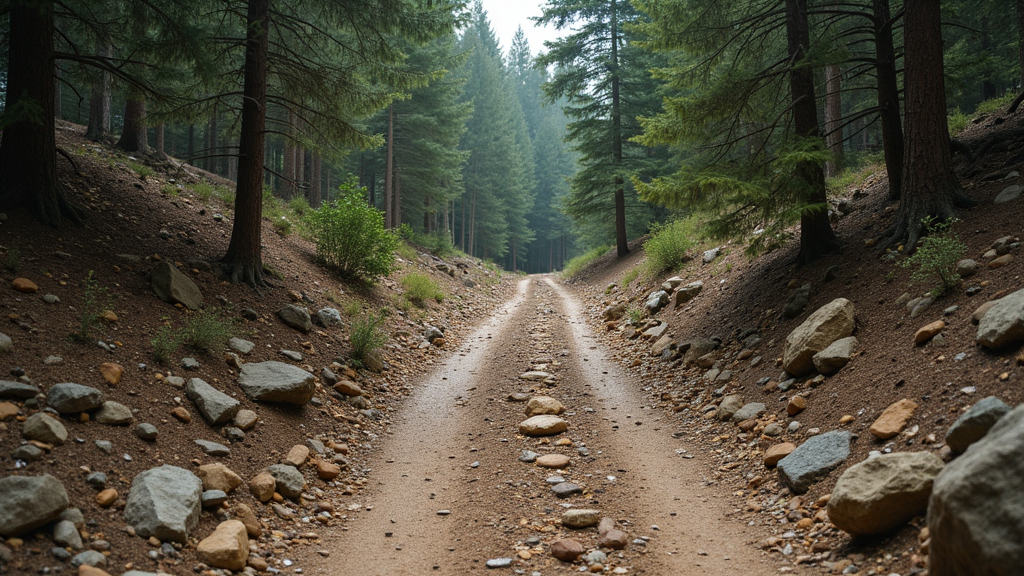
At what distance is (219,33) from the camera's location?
1026 cm

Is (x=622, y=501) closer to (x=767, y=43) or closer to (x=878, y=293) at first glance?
(x=878, y=293)

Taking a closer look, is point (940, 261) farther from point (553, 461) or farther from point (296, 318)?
Answer: point (296, 318)

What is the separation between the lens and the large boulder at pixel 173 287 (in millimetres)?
7614

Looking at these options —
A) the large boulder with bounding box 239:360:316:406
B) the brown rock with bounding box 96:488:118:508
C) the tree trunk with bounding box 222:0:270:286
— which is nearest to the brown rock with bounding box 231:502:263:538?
the brown rock with bounding box 96:488:118:508

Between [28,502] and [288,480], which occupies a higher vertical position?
[28,502]

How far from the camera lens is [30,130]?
7.61m

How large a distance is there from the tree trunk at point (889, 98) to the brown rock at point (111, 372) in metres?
11.5

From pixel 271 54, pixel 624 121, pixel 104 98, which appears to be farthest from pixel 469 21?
pixel 624 121

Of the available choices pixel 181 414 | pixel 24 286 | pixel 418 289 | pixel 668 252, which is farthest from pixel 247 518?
pixel 668 252

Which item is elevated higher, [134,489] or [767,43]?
[767,43]

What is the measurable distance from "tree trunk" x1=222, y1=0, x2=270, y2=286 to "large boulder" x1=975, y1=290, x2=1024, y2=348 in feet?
32.9

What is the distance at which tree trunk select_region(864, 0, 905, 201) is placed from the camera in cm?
920

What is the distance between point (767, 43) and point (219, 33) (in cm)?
1091

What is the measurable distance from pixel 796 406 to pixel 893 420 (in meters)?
1.39
